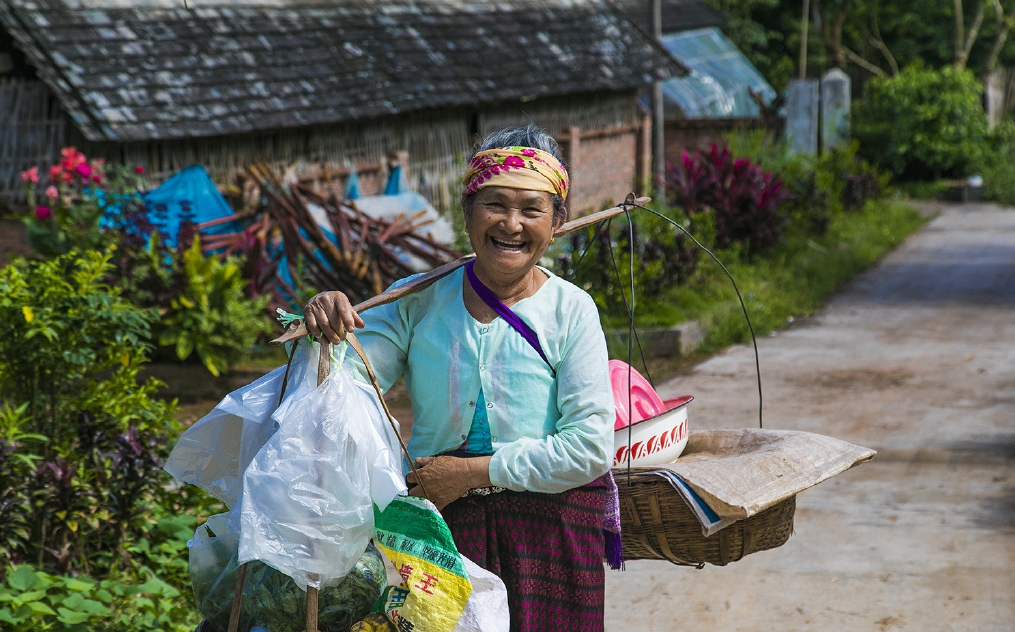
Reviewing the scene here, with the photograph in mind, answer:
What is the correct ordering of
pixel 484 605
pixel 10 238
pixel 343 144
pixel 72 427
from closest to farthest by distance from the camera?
pixel 484 605, pixel 72 427, pixel 10 238, pixel 343 144

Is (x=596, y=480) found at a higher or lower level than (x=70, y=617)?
higher

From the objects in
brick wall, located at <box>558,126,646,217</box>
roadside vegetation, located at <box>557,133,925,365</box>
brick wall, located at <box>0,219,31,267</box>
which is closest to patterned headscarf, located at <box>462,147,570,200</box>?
roadside vegetation, located at <box>557,133,925,365</box>

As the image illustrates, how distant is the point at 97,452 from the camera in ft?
13.9

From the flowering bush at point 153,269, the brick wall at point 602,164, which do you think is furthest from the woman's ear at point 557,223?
the brick wall at point 602,164

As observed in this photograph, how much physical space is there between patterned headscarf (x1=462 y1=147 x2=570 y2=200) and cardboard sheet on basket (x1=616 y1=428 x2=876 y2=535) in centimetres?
82

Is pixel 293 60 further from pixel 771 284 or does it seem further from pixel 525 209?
pixel 525 209

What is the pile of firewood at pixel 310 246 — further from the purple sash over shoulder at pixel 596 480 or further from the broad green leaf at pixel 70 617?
the purple sash over shoulder at pixel 596 480

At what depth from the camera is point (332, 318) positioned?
2391mm

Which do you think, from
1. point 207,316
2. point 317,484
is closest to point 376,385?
point 317,484

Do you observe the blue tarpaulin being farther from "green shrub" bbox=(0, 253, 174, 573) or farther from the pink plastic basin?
the pink plastic basin

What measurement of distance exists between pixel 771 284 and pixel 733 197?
3.37ft

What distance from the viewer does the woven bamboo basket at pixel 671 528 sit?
2820 millimetres

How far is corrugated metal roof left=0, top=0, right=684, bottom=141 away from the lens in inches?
325

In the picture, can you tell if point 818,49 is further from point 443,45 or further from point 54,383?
point 54,383
